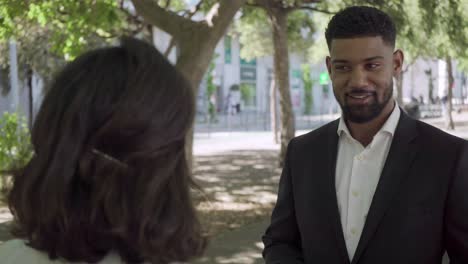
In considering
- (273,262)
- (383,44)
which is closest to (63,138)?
(273,262)

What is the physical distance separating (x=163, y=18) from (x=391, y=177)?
267 inches

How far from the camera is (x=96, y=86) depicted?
1397 mm

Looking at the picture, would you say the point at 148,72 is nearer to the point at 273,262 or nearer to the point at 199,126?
the point at 273,262

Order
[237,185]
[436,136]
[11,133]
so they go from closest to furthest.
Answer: [436,136] → [11,133] → [237,185]

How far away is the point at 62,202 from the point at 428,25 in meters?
12.2

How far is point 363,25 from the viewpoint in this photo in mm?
2162

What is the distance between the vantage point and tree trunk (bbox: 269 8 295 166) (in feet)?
45.0

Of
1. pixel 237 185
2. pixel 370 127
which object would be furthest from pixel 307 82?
pixel 370 127

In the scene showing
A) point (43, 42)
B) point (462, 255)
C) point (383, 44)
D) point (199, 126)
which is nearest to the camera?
point (462, 255)

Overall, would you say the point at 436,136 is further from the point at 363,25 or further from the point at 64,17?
the point at 64,17

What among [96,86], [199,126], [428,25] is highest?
[428,25]

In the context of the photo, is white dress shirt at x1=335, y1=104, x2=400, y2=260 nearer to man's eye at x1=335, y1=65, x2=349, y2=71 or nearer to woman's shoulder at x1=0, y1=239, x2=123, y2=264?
man's eye at x1=335, y1=65, x2=349, y2=71

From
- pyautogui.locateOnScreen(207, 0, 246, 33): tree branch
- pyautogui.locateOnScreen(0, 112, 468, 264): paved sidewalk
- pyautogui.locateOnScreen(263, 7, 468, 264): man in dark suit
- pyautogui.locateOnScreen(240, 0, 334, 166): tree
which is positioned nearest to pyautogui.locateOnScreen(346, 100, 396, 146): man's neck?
pyautogui.locateOnScreen(263, 7, 468, 264): man in dark suit

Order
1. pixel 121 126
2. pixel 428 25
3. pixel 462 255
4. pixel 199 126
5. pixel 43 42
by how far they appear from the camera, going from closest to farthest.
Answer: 1. pixel 121 126
2. pixel 462 255
3. pixel 428 25
4. pixel 43 42
5. pixel 199 126
